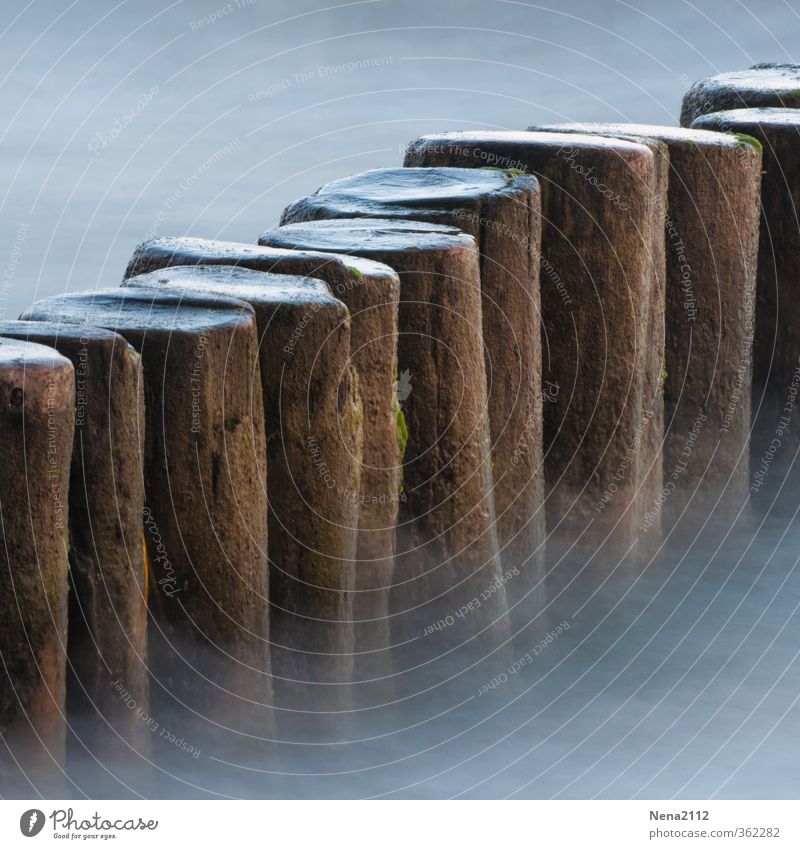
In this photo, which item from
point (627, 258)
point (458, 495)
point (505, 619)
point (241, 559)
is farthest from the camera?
point (627, 258)

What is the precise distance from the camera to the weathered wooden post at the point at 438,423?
4258 millimetres

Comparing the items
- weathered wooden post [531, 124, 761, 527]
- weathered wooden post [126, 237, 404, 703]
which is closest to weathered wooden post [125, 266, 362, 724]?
weathered wooden post [126, 237, 404, 703]

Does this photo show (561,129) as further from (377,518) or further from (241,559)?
(241,559)

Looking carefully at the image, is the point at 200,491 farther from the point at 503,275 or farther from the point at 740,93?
the point at 740,93

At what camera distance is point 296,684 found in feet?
13.3

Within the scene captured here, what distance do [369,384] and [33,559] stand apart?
1.22 metres

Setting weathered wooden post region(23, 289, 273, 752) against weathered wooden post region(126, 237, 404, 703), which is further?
weathered wooden post region(126, 237, 404, 703)

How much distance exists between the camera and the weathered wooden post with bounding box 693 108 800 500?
6.18m

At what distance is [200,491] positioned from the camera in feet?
11.6

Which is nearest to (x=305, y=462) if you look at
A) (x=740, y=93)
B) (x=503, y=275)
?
(x=503, y=275)

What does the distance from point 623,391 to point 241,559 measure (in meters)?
2.09

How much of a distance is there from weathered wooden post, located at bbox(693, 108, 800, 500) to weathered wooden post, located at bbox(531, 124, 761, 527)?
0.23m

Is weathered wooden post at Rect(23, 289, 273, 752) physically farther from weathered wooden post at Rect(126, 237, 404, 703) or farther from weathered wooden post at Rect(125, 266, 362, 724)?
weathered wooden post at Rect(126, 237, 404, 703)

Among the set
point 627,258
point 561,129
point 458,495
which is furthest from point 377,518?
point 561,129
